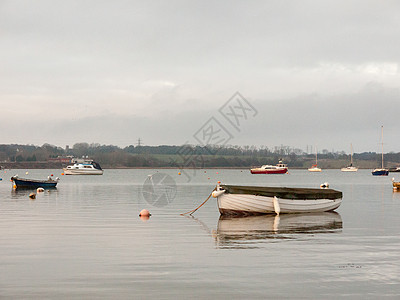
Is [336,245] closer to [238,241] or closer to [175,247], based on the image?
[238,241]

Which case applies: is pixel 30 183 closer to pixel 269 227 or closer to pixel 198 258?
pixel 269 227

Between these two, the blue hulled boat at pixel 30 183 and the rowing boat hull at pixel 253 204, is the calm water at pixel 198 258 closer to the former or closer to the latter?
the rowing boat hull at pixel 253 204

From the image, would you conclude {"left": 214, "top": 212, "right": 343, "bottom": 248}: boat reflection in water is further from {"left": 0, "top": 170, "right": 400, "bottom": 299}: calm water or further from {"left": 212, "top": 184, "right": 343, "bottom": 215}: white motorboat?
{"left": 212, "top": 184, "right": 343, "bottom": 215}: white motorboat

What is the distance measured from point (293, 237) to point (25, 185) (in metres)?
64.4

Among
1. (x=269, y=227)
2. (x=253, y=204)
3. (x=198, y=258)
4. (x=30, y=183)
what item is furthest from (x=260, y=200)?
(x=30, y=183)

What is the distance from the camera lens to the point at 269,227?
31984 millimetres

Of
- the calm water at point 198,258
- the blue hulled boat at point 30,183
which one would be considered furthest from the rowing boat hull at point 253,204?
the blue hulled boat at point 30,183

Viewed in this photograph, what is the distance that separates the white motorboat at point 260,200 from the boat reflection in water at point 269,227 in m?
0.72

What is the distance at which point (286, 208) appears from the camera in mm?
40969

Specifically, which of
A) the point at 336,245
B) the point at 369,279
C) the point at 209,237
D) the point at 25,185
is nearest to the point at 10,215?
the point at 209,237

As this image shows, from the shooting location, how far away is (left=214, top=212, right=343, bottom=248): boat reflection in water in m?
26.3

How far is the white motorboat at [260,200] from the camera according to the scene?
39.5 metres

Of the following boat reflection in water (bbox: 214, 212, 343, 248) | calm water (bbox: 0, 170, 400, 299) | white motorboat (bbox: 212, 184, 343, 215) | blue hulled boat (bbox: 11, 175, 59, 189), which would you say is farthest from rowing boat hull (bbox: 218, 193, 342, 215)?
blue hulled boat (bbox: 11, 175, 59, 189)

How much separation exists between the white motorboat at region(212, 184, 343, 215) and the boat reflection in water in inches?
28.5
